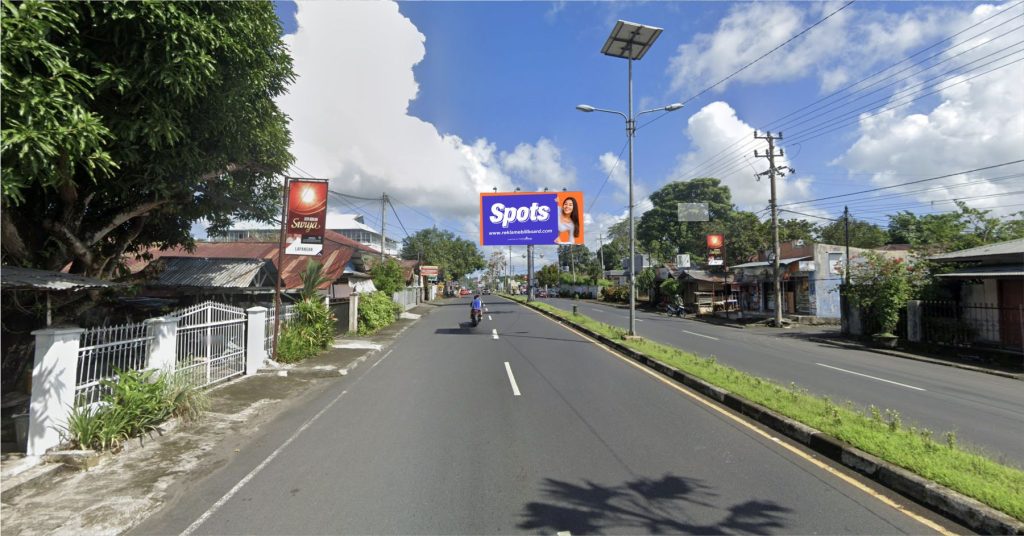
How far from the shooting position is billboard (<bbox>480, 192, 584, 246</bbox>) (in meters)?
24.8

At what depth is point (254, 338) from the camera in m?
11.0

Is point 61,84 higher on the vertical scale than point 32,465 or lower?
higher

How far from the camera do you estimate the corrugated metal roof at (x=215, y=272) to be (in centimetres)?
1528

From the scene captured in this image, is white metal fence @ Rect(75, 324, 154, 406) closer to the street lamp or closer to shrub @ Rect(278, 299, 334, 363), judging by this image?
shrub @ Rect(278, 299, 334, 363)

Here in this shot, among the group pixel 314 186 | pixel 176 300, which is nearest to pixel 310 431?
pixel 314 186

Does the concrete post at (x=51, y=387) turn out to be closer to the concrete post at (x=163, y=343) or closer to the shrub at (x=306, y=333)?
the concrete post at (x=163, y=343)

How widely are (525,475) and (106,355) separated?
5.79 meters

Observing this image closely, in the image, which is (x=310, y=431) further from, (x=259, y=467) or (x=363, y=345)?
(x=363, y=345)

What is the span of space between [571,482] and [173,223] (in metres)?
12.0

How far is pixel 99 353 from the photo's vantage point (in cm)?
643

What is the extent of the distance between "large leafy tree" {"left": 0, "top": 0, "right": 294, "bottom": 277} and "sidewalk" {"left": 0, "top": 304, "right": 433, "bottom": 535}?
2.89 m

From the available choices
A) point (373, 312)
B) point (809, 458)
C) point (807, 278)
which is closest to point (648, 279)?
point (807, 278)

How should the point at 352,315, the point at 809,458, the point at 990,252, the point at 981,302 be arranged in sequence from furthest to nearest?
the point at 352,315
the point at 981,302
the point at 990,252
the point at 809,458

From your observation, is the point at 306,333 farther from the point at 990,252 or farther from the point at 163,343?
the point at 990,252
